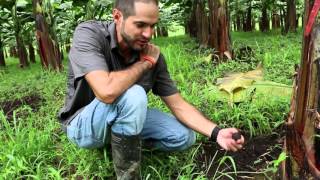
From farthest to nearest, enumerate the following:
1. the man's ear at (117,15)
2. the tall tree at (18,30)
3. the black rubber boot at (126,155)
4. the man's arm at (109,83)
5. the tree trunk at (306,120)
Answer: the tall tree at (18,30) < the man's ear at (117,15) < the black rubber boot at (126,155) < the man's arm at (109,83) < the tree trunk at (306,120)

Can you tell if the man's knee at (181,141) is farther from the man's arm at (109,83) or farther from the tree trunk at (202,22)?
the tree trunk at (202,22)

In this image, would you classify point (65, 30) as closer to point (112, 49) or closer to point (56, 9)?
point (56, 9)

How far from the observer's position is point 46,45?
6.05m

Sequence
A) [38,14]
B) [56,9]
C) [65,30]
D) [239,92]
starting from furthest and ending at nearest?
[65,30], [56,9], [38,14], [239,92]

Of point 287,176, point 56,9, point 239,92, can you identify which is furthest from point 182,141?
point 56,9

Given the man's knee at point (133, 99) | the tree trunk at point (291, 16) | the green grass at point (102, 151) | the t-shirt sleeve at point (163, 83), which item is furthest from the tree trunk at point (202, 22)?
the man's knee at point (133, 99)

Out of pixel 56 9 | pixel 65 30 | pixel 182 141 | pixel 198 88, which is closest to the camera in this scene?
pixel 182 141

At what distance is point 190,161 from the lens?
8.52 feet

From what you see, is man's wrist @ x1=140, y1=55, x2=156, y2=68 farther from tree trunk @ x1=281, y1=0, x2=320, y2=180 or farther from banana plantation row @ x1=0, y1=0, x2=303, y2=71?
banana plantation row @ x1=0, y1=0, x2=303, y2=71

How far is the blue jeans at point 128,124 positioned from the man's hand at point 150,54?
20 cm

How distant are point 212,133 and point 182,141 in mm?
216

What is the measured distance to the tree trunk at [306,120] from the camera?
201 centimetres

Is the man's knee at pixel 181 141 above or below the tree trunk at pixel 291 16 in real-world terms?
below

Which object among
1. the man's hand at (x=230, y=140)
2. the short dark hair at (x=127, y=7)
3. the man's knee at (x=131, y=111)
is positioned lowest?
the man's hand at (x=230, y=140)
